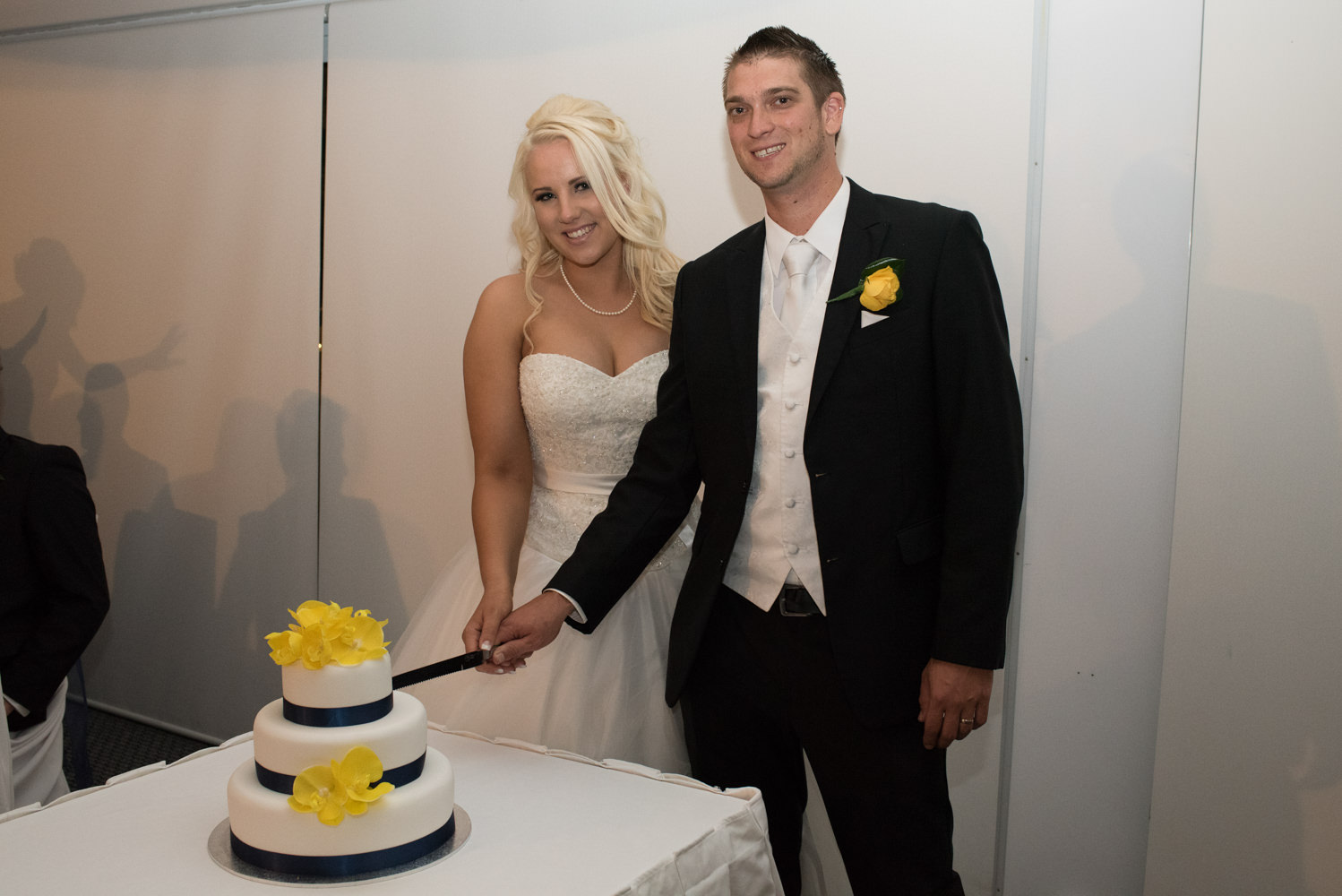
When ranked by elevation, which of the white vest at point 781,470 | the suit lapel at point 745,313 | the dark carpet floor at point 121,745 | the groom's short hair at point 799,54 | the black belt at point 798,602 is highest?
the groom's short hair at point 799,54

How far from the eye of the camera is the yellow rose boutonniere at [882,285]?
1654mm

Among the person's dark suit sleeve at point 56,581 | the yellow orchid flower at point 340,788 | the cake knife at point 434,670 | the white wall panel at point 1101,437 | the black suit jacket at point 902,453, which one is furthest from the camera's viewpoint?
the person's dark suit sleeve at point 56,581

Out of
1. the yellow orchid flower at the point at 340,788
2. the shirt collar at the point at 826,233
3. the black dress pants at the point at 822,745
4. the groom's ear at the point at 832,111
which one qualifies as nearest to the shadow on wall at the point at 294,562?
the black dress pants at the point at 822,745

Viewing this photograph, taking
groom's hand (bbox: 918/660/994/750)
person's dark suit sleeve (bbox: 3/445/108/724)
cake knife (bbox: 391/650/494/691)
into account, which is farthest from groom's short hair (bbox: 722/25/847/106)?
person's dark suit sleeve (bbox: 3/445/108/724)

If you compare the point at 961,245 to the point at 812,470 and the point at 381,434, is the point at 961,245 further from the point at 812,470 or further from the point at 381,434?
the point at 381,434

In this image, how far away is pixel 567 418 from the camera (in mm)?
2178

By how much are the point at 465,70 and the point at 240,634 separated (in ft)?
6.76

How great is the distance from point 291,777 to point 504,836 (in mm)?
265

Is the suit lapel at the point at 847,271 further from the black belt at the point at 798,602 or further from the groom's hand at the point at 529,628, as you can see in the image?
the groom's hand at the point at 529,628

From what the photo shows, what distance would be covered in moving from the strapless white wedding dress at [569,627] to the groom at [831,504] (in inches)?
6.7

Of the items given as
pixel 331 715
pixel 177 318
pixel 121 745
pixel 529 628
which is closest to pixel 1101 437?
pixel 529 628

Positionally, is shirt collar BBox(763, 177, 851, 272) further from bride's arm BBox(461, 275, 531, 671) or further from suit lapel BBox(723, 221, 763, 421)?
bride's arm BBox(461, 275, 531, 671)

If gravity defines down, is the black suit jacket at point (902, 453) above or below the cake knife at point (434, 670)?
above

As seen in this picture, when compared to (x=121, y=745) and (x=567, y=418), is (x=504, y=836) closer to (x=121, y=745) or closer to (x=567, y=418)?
(x=567, y=418)
